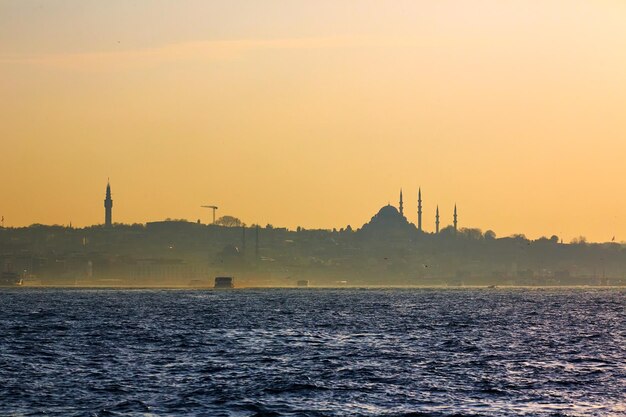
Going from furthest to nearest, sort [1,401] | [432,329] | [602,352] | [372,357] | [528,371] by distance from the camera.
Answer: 1. [432,329]
2. [602,352]
3. [372,357]
4. [528,371]
5. [1,401]

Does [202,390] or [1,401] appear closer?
[1,401]

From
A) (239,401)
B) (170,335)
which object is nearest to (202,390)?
(239,401)

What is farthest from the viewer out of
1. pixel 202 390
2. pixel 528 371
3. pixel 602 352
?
pixel 602 352

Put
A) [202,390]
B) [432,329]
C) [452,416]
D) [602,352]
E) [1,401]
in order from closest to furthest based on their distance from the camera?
1. [452,416]
2. [1,401]
3. [202,390]
4. [602,352]
5. [432,329]

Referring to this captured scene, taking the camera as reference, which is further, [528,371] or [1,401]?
[528,371]

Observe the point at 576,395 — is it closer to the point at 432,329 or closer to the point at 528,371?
the point at 528,371

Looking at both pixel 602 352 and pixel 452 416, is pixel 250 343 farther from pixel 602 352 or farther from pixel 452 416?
pixel 452 416

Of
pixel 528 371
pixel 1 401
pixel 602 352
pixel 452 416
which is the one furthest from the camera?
pixel 602 352

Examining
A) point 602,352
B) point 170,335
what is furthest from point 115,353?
point 602,352
